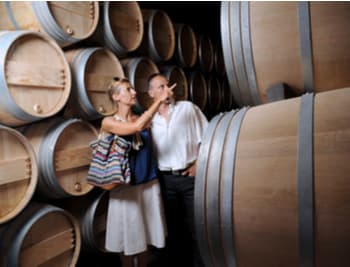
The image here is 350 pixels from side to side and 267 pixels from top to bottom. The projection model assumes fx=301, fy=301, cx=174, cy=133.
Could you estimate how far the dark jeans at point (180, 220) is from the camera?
2305mm

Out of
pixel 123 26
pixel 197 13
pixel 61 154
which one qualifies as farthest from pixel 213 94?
pixel 61 154

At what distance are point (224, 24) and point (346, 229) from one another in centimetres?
105

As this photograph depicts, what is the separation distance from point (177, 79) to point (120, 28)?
89 cm

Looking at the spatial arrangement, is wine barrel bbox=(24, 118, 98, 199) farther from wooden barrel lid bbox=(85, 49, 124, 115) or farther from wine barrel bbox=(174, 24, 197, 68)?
wine barrel bbox=(174, 24, 197, 68)

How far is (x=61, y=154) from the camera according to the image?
6.46ft

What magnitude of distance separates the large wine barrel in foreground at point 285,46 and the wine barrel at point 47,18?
1087mm

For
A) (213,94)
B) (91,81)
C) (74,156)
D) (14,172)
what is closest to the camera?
(14,172)

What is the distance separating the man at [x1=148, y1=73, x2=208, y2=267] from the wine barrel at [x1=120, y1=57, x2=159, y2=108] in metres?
0.32

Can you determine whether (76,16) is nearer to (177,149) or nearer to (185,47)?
(177,149)

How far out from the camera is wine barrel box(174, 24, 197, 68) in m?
3.32

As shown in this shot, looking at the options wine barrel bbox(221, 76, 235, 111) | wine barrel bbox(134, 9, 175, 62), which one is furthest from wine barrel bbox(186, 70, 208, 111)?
wine barrel bbox(221, 76, 235, 111)

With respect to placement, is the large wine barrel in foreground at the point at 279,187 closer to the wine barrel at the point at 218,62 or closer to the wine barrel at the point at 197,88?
the wine barrel at the point at 197,88

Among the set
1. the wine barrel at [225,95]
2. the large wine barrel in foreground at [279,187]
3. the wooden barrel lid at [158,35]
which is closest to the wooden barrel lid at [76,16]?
the wooden barrel lid at [158,35]

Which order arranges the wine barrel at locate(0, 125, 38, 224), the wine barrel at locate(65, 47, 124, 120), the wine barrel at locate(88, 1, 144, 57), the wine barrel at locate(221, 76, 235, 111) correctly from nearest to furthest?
1. the wine barrel at locate(0, 125, 38, 224)
2. the wine barrel at locate(65, 47, 124, 120)
3. the wine barrel at locate(88, 1, 144, 57)
4. the wine barrel at locate(221, 76, 235, 111)
